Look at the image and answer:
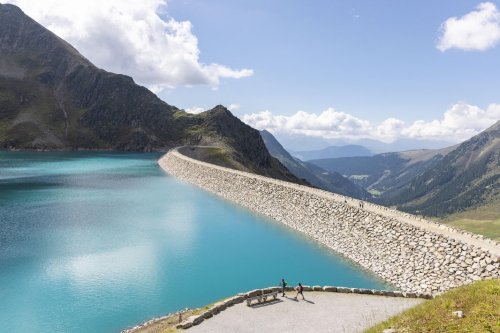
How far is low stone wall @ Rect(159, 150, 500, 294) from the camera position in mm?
42594

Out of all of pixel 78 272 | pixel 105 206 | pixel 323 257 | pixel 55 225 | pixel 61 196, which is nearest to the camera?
pixel 78 272

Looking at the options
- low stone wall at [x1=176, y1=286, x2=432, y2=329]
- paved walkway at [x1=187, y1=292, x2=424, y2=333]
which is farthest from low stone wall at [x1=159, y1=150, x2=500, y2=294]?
paved walkway at [x1=187, y1=292, x2=424, y2=333]

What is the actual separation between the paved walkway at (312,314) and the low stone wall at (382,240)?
31.6 ft

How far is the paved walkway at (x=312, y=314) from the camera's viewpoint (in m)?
29.8

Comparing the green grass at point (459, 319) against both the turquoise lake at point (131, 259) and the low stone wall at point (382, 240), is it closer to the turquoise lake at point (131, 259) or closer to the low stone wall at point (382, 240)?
the low stone wall at point (382, 240)

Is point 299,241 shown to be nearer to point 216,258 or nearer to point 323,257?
point 323,257

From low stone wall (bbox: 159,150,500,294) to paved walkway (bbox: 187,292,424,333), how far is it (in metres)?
9.62

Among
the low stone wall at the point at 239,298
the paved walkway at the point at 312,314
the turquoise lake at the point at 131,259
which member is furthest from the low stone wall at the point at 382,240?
the paved walkway at the point at 312,314

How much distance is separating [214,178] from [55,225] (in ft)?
181

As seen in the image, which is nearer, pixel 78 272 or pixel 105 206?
pixel 78 272

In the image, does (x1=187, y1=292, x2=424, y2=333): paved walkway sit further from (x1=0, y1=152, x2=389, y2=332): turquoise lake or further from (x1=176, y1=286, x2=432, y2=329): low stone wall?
(x1=0, y1=152, x2=389, y2=332): turquoise lake

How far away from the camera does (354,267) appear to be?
52938mm

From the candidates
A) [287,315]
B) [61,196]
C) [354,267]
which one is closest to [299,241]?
[354,267]

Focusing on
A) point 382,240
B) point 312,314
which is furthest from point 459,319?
point 382,240
